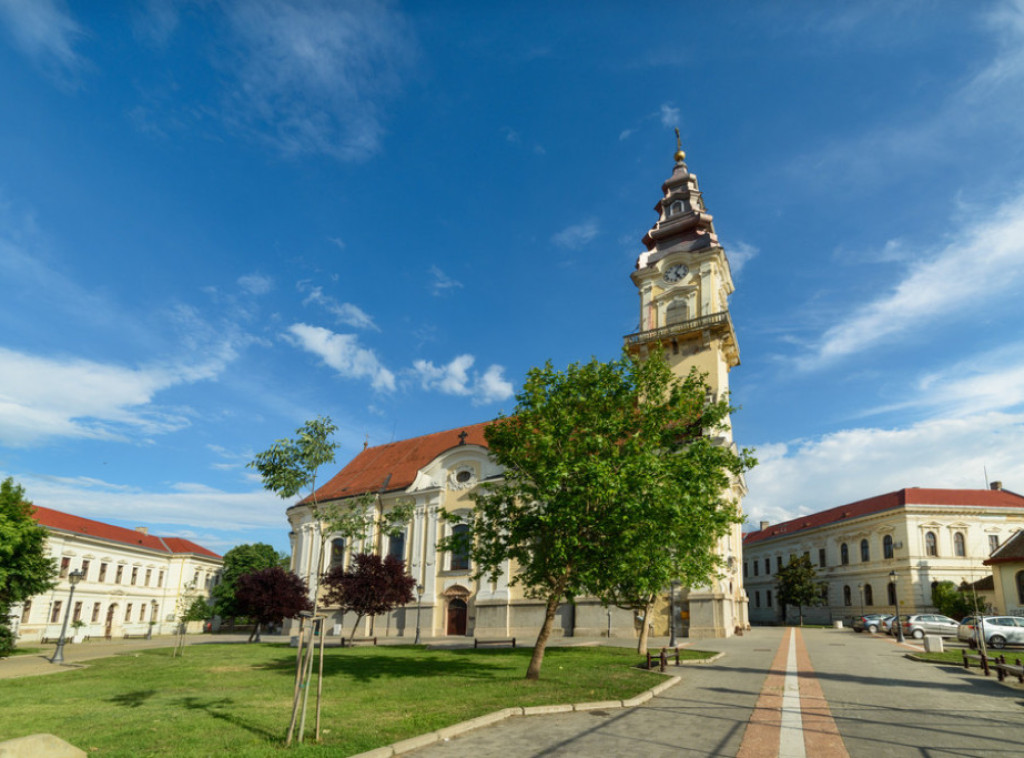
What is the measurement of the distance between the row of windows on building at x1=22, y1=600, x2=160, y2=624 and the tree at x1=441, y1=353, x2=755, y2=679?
36.1 m

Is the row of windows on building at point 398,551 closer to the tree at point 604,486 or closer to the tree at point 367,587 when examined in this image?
the tree at point 367,587

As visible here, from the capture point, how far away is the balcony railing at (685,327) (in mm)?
36938

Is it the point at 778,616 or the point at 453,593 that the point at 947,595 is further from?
the point at 453,593

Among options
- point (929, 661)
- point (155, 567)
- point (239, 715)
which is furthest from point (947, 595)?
point (155, 567)

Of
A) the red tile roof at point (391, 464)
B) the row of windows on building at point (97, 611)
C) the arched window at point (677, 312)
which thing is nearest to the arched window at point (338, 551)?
the red tile roof at point (391, 464)

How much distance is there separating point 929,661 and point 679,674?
31.5 ft

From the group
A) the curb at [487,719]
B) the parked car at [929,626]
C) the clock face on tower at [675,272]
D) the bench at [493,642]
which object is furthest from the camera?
the clock face on tower at [675,272]

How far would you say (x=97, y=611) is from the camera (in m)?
50.0

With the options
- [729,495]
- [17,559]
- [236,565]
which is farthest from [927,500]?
[236,565]

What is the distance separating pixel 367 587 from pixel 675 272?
26388 mm

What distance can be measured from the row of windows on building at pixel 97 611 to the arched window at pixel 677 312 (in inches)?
1661

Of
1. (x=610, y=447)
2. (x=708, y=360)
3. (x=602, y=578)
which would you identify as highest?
(x=708, y=360)

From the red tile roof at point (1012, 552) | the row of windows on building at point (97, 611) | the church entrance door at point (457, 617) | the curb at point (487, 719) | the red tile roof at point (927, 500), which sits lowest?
the row of windows on building at point (97, 611)

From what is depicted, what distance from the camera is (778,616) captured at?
217ft
